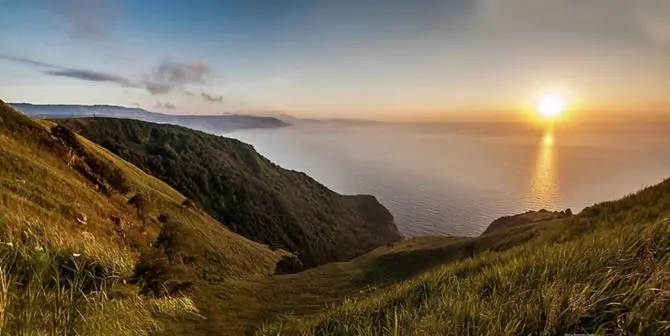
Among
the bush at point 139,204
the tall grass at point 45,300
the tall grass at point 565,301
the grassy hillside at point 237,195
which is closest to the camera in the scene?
the tall grass at point 565,301

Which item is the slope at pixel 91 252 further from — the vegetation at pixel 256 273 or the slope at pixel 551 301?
the slope at pixel 551 301

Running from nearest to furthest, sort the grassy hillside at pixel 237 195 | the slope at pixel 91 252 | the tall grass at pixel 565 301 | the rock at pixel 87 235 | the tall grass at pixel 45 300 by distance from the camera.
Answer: the tall grass at pixel 565 301 → the tall grass at pixel 45 300 → the slope at pixel 91 252 → the rock at pixel 87 235 → the grassy hillside at pixel 237 195

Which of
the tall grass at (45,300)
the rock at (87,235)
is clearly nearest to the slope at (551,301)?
the tall grass at (45,300)

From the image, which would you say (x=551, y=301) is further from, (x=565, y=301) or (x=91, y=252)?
(x=91, y=252)

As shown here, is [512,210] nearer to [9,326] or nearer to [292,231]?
[292,231]

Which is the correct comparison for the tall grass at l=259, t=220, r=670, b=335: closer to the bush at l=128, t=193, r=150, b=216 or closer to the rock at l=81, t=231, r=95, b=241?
the rock at l=81, t=231, r=95, b=241

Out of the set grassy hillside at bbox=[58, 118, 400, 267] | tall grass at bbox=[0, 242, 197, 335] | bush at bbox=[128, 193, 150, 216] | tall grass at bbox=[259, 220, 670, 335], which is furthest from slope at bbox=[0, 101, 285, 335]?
grassy hillside at bbox=[58, 118, 400, 267]
